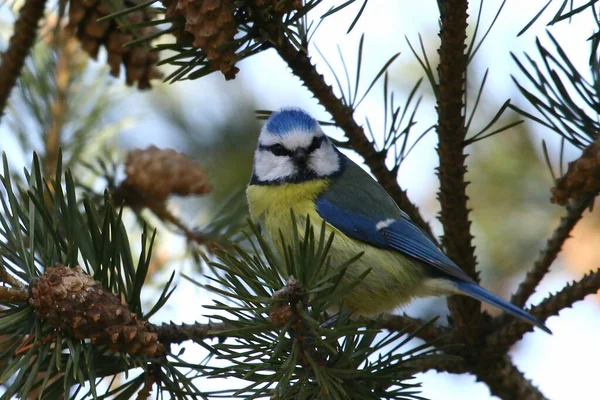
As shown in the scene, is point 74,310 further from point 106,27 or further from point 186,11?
point 106,27

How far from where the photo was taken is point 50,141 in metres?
1.81

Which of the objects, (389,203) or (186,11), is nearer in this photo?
(186,11)

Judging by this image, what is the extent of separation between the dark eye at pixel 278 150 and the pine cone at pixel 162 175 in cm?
34

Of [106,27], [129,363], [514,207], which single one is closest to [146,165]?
[106,27]

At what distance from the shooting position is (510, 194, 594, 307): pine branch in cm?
124

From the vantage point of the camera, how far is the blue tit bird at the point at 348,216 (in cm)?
163

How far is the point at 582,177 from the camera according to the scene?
3.87 feet

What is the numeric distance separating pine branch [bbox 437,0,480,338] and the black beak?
23.2 inches

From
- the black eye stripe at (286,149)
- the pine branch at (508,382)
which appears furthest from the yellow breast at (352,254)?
the pine branch at (508,382)

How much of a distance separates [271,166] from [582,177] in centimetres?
89

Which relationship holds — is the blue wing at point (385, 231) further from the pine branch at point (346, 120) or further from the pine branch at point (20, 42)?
the pine branch at point (20, 42)

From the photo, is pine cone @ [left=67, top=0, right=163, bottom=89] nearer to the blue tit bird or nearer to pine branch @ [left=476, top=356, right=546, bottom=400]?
the blue tit bird

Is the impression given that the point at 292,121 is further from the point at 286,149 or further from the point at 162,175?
the point at 162,175

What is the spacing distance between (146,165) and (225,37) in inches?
19.8
